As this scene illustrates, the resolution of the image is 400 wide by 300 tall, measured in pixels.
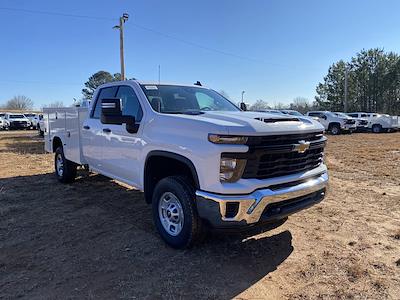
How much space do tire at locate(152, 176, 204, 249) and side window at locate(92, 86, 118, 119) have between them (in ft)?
7.04

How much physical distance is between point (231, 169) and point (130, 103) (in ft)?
7.35

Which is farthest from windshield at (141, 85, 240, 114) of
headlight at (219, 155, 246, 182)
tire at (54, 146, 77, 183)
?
tire at (54, 146, 77, 183)

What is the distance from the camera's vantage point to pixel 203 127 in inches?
151

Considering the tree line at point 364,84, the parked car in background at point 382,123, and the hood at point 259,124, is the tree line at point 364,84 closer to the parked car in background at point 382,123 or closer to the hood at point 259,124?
the parked car in background at point 382,123

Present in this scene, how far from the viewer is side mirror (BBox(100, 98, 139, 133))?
469 cm

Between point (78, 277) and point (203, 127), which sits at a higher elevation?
point (203, 127)

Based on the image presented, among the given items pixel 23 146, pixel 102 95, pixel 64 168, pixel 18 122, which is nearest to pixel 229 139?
pixel 102 95

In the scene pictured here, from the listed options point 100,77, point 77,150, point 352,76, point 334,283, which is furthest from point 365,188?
point 352,76

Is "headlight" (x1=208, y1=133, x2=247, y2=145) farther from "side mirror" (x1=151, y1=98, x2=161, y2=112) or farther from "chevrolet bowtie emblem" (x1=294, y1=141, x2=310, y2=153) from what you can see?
"side mirror" (x1=151, y1=98, x2=161, y2=112)

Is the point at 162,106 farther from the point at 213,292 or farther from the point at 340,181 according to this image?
the point at 340,181

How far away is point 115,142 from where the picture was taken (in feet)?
18.0

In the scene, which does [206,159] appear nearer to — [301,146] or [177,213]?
[177,213]

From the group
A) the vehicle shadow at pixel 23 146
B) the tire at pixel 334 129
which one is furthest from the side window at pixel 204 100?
the tire at pixel 334 129

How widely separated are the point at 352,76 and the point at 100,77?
37281 mm
